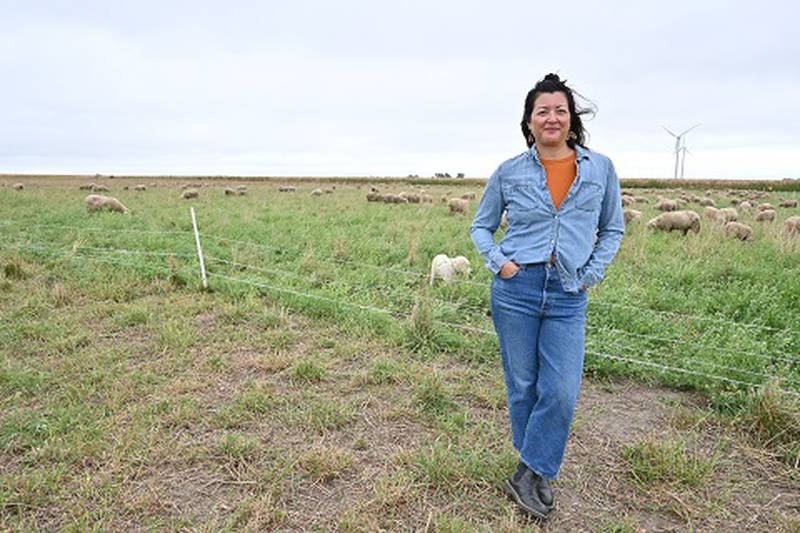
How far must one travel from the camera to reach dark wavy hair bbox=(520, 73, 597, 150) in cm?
254

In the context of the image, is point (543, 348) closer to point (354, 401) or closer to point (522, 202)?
point (522, 202)

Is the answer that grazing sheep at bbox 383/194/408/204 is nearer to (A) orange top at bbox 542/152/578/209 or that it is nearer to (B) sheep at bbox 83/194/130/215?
(B) sheep at bbox 83/194/130/215

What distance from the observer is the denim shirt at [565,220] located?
2.51 meters

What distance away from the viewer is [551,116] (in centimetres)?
247

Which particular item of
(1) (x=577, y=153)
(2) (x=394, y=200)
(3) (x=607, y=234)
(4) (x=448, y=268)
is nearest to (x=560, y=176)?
(1) (x=577, y=153)

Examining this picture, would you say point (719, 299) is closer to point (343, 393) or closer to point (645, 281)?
point (645, 281)

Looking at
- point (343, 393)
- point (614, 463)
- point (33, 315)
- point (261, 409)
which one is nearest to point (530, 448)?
point (614, 463)

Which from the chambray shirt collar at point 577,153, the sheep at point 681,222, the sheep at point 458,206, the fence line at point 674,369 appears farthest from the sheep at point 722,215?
the chambray shirt collar at point 577,153

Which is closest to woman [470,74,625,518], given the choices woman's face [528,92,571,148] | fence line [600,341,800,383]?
Answer: woman's face [528,92,571,148]

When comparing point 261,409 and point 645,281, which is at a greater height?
point 645,281

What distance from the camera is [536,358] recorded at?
267cm

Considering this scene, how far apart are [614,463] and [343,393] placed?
2.10 m

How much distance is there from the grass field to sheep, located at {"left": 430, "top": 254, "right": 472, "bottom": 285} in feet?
1.01

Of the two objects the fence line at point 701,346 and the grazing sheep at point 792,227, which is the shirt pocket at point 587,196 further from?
the grazing sheep at point 792,227
